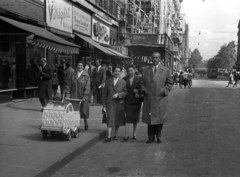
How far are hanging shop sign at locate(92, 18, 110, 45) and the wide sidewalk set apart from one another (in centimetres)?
1468

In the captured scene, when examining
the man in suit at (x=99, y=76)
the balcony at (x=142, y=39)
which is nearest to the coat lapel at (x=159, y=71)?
the man in suit at (x=99, y=76)

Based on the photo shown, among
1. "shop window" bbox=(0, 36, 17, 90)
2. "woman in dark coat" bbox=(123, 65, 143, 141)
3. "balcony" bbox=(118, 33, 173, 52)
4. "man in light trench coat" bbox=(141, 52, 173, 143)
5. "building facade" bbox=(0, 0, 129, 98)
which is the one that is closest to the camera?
"man in light trench coat" bbox=(141, 52, 173, 143)

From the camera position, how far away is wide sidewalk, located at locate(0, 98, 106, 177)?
4973mm

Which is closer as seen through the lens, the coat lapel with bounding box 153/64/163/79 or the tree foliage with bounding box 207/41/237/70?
the coat lapel with bounding box 153/64/163/79


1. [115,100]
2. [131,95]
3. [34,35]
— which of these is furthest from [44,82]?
[131,95]

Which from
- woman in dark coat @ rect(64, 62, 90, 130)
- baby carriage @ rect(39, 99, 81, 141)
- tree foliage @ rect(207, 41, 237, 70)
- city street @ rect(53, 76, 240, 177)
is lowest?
city street @ rect(53, 76, 240, 177)

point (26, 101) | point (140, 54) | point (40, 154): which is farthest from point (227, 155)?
point (140, 54)

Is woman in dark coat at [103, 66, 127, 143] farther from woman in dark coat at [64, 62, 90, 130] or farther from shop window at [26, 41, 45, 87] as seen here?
shop window at [26, 41, 45, 87]

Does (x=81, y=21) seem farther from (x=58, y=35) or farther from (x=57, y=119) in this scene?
(x=57, y=119)

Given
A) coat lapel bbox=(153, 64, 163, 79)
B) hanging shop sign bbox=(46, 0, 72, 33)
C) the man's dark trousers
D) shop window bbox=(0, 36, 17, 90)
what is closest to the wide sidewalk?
the man's dark trousers

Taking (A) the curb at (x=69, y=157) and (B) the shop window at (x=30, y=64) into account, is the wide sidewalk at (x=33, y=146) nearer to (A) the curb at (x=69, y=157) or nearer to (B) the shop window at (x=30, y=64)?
(A) the curb at (x=69, y=157)

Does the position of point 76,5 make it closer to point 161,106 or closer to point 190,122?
point 190,122

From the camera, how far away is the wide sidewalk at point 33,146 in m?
4.97

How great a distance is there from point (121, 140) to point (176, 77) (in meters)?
30.3
